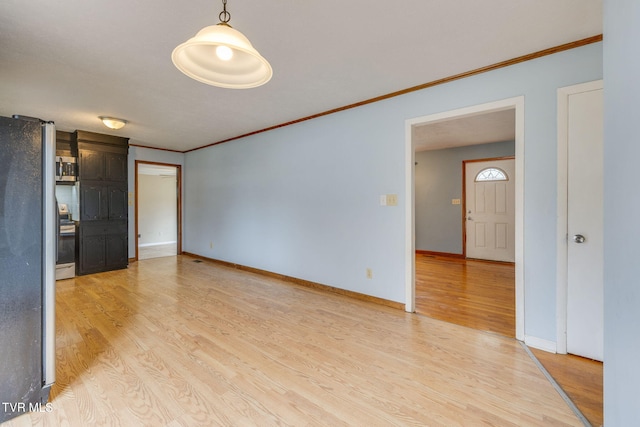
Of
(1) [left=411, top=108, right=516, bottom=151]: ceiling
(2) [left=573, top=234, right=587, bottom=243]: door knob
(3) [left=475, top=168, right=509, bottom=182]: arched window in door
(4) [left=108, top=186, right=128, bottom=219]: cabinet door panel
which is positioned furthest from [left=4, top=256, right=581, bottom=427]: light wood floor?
(3) [left=475, top=168, right=509, bottom=182]: arched window in door

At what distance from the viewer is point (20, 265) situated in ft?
5.10

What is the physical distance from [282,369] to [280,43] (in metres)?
2.50

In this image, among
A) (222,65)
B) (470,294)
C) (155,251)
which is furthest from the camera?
(155,251)

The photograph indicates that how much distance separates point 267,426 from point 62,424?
3.71 feet

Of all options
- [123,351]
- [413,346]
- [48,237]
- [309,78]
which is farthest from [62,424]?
[309,78]

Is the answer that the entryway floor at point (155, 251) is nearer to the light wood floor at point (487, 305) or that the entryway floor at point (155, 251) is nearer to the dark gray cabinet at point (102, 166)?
the dark gray cabinet at point (102, 166)

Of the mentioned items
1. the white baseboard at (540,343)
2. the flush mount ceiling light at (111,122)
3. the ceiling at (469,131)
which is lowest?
the white baseboard at (540,343)

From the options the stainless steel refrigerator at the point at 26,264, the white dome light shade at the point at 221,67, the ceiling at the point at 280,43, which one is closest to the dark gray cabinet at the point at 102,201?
the ceiling at the point at 280,43

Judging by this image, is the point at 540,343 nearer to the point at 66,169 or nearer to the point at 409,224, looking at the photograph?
the point at 409,224

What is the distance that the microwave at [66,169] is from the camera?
454cm

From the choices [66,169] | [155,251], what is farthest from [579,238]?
[155,251]

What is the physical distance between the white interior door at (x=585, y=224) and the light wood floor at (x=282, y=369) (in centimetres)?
48

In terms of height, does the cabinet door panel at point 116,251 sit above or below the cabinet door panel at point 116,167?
below

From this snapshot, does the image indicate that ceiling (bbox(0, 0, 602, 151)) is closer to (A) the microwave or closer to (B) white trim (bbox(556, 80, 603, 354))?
(B) white trim (bbox(556, 80, 603, 354))
